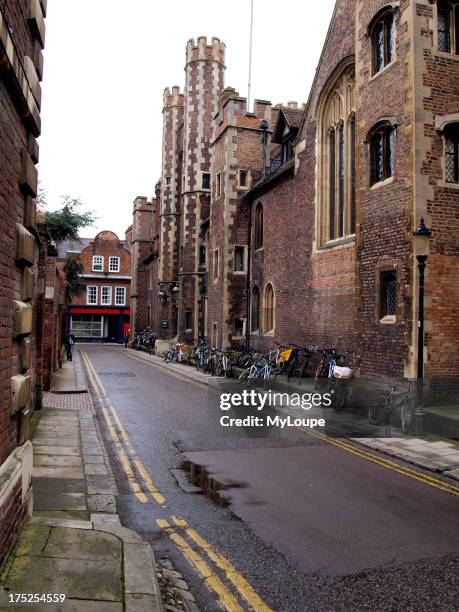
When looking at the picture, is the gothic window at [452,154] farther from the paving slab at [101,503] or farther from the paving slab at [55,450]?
the paving slab at [101,503]

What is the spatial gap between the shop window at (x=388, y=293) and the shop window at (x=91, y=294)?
5194 cm

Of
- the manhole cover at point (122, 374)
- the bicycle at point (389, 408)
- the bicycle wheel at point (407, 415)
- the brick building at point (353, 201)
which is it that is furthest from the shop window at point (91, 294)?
the bicycle wheel at point (407, 415)

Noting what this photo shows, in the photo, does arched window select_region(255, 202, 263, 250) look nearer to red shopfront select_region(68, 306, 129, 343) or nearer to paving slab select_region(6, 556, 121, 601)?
paving slab select_region(6, 556, 121, 601)

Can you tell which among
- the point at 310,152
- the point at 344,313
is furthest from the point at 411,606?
the point at 310,152

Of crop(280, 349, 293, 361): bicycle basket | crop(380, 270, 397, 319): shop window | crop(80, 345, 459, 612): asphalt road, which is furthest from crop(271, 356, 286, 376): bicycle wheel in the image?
crop(80, 345, 459, 612): asphalt road

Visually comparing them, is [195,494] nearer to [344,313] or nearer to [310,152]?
[344,313]

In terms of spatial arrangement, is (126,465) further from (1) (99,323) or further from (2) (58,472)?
(1) (99,323)

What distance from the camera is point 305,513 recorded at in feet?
21.6

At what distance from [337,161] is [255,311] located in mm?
9960

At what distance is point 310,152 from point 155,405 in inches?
450

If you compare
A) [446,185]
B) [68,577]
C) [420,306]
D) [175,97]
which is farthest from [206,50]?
[68,577]

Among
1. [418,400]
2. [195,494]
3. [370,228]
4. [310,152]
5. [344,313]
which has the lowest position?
[195,494]

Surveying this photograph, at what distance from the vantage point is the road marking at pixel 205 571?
4432 millimetres

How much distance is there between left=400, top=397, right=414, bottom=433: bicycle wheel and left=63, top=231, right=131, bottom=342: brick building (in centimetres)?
5354
